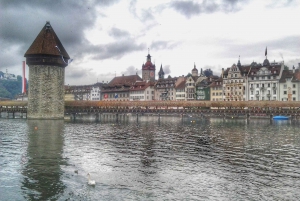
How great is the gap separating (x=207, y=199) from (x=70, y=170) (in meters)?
6.58

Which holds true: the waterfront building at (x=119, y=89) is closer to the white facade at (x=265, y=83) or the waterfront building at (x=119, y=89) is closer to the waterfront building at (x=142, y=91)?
the waterfront building at (x=142, y=91)

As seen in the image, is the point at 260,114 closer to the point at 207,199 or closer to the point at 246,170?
the point at 246,170

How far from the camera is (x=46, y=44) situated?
53031 mm

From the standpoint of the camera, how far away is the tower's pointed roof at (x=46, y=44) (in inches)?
2046

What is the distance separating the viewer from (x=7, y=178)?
44.5ft

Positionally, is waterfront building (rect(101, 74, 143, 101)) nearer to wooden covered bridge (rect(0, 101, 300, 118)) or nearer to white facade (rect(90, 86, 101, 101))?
white facade (rect(90, 86, 101, 101))

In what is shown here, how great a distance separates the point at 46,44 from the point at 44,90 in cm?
693

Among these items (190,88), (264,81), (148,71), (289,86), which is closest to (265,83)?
(264,81)

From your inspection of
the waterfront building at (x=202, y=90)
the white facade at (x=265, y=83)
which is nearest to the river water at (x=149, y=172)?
the white facade at (x=265, y=83)

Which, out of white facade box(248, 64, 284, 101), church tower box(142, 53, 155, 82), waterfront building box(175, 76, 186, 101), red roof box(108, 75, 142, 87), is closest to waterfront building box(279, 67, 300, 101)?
white facade box(248, 64, 284, 101)

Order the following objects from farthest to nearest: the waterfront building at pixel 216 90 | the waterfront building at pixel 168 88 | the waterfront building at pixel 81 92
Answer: the waterfront building at pixel 81 92 → the waterfront building at pixel 168 88 → the waterfront building at pixel 216 90

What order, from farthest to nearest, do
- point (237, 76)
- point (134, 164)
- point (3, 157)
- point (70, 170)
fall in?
1. point (237, 76)
2. point (3, 157)
3. point (134, 164)
4. point (70, 170)

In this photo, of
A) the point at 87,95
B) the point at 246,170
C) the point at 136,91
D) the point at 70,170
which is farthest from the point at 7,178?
the point at 87,95

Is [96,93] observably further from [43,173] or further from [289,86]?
[43,173]
